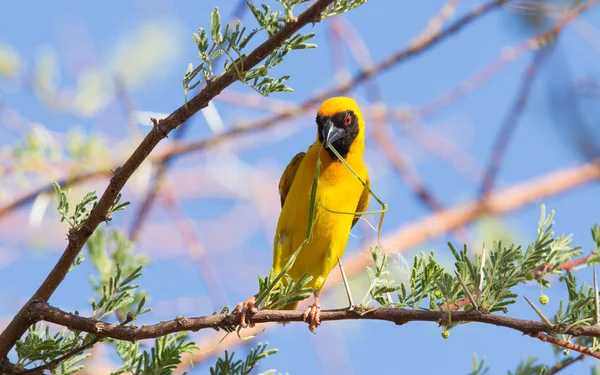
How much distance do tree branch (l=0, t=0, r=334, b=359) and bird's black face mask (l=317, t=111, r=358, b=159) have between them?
216 cm

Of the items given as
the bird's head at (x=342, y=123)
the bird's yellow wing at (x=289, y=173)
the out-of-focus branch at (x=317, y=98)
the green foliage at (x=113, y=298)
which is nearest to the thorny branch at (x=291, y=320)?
the green foliage at (x=113, y=298)

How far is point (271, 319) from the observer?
2.26 m

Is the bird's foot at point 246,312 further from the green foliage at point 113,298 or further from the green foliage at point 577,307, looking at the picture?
the green foliage at point 577,307

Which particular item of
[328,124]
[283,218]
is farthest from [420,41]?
[283,218]

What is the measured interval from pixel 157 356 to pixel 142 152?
30.2 inches

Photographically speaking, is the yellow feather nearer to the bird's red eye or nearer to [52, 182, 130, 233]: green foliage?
the bird's red eye

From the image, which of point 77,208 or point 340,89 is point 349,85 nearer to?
point 340,89

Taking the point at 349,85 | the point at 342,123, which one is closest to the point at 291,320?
the point at 349,85

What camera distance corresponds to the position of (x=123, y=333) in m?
2.20

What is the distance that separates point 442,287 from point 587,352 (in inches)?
17.0

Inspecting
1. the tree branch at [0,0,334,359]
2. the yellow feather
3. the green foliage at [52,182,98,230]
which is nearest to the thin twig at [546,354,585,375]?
the yellow feather

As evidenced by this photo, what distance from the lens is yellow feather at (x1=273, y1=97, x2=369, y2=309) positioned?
13.1 ft

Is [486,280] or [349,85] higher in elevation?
[349,85]

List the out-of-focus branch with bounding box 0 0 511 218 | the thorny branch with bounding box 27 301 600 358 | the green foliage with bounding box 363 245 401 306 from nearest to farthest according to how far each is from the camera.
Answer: the thorny branch with bounding box 27 301 600 358
the green foliage with bounding box 363 245 401 306
the out-of-focus branch with bounding box 0 0 511 218
